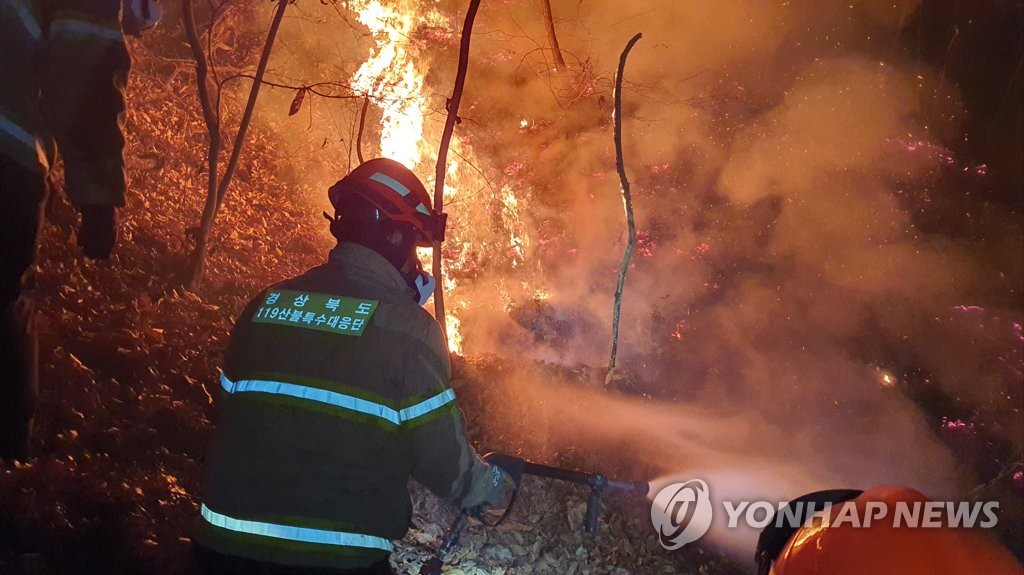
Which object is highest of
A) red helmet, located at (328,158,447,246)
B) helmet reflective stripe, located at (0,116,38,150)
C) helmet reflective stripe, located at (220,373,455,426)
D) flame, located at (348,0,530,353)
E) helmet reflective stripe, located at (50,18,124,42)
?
flame, located at (348,0,530,353)

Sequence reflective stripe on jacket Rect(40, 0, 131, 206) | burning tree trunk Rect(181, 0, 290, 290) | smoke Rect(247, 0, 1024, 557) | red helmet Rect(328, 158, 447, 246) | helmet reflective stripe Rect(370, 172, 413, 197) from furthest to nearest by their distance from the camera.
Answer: smoke Rect(247, 0, 1024, 557) → burning tree trunk Rect(181, 0, 290, 290) → reflective stripe on jacket Rect(40, 0, 131, 206) → helmet reflective stripe Rect(370, 172, 413, 197) → red helmet Rect(328, 158, 447, 246)

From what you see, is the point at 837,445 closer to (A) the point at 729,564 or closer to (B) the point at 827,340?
(B) the point at 827,340

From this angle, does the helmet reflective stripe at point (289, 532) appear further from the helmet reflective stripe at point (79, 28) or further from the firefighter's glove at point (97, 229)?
the helmet reflective stripe at point (79, 28)

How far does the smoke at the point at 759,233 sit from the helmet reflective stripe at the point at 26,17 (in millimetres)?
7611

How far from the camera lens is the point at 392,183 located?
2730 millimetres

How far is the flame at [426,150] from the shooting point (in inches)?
427

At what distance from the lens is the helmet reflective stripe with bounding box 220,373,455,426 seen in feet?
6.69

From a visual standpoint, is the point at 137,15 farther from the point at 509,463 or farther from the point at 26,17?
the point at 509,463

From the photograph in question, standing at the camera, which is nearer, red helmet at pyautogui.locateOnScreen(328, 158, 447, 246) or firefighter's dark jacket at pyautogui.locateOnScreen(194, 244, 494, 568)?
firefighter's dark jacket at pyautogui.locateOnScreen(194, 244, 494, 568)

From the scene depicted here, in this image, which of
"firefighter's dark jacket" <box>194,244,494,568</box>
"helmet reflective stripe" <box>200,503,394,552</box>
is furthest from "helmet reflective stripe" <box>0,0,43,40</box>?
"helmet reflective stripe" <box>200,503,394,552</box>

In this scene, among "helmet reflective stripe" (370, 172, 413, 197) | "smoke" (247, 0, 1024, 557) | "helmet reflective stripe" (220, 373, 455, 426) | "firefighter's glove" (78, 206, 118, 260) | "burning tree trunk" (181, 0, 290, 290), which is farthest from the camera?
"smoke" (247, 0, 1024, 557)

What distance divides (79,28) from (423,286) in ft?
6.98

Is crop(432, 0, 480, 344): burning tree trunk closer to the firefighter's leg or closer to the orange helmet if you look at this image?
the firefighter's leg

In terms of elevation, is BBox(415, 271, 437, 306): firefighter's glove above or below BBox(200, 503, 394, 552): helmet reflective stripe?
above
